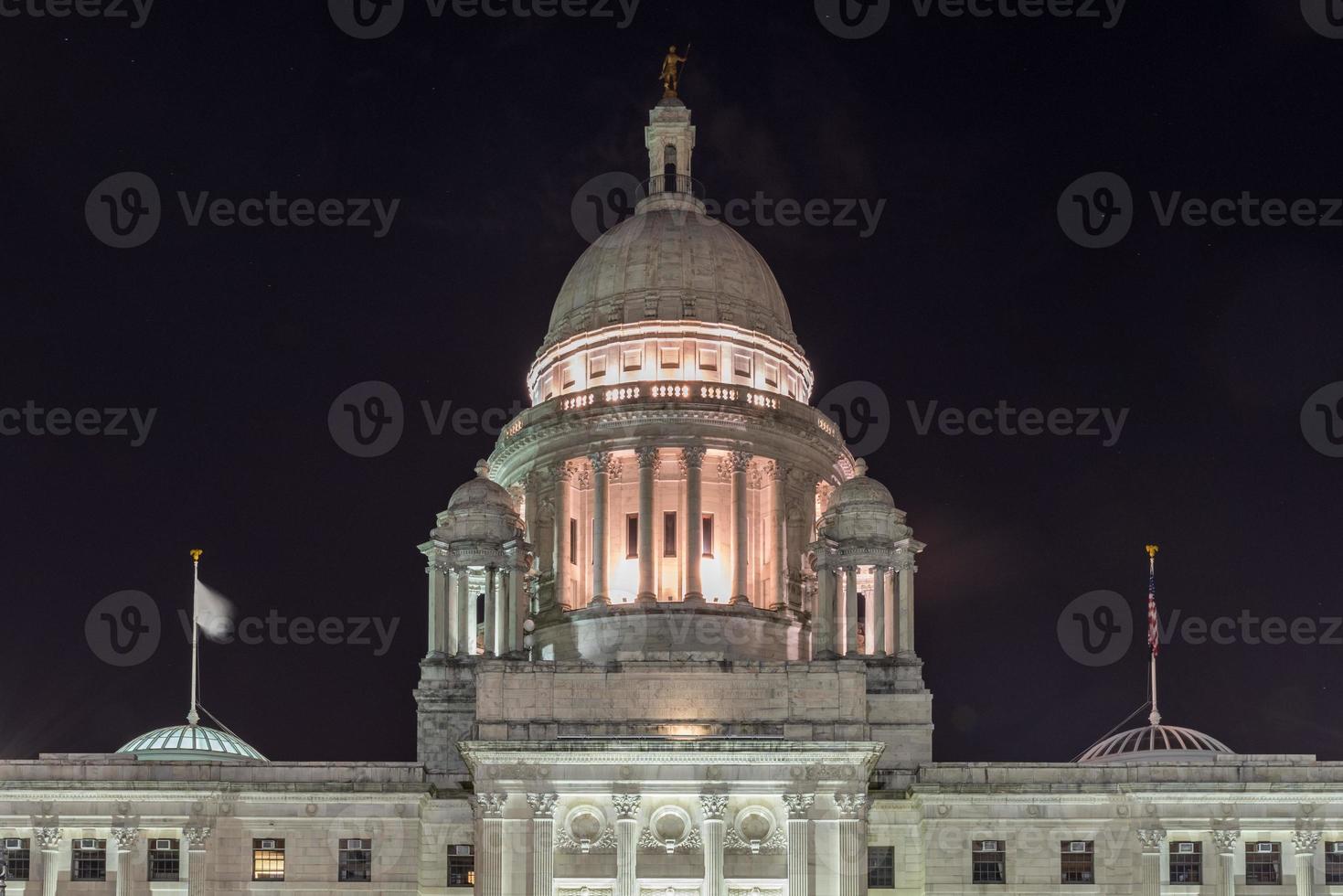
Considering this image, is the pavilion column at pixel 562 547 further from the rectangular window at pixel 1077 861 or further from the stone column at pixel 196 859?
the rectangular window at pixel 1077 861

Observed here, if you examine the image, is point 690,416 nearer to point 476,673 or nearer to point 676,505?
point 676,505

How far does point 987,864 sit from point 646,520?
22465 millimetres

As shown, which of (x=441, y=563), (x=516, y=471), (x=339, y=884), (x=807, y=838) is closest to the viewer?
(x=807, y=838)

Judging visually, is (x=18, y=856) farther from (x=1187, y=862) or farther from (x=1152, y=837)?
(x=1187, y=862)

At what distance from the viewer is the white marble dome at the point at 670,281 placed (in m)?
117

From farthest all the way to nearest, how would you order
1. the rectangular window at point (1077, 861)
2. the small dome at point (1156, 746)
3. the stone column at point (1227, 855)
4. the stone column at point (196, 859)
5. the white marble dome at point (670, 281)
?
the white marble dome at point (670, 281) < the small dome at point (1156, 746) < the rectangular window at point (1077, 861) < the stone column at point (1227, 855) < the stone column at point (196, 859)

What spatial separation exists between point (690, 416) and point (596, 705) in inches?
762

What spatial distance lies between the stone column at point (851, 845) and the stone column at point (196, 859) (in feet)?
85.4

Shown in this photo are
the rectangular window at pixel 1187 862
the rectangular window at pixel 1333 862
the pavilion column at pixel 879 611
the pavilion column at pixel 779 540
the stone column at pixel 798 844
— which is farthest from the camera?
the pavilion column at pixel 779 540

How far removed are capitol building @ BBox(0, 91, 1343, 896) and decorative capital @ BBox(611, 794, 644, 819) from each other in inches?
5.3

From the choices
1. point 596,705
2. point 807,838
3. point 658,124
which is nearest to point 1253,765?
point 807,838

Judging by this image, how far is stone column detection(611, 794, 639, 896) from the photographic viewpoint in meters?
93.2

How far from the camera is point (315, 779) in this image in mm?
100250

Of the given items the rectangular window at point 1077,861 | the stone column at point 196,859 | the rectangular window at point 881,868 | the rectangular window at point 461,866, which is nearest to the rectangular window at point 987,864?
the rectangular window at point 1077,861
